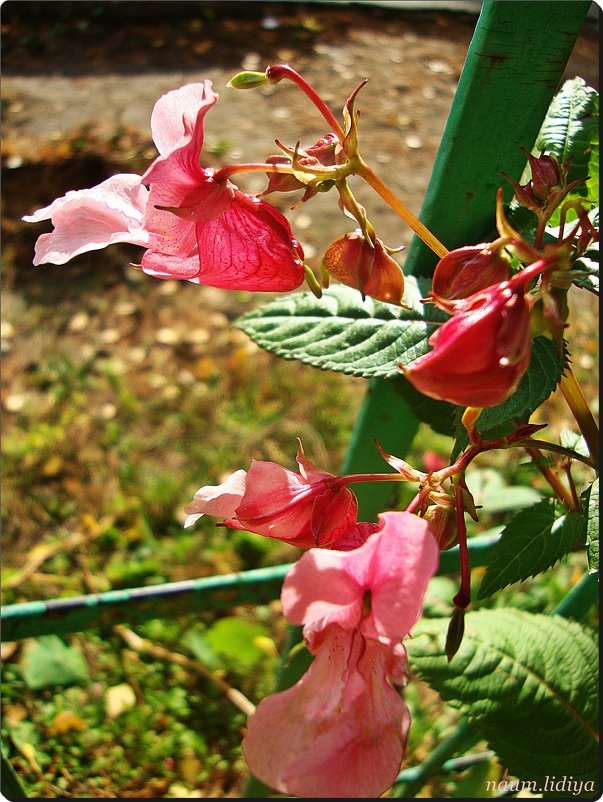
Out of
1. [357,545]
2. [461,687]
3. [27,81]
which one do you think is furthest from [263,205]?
[27,81]

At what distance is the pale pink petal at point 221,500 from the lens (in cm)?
40

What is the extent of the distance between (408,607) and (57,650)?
1.08 m

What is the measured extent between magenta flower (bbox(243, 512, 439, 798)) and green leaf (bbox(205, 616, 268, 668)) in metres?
0.95

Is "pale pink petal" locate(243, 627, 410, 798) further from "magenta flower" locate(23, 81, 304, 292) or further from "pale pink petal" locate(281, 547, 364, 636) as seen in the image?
"magenta flower" locate(23, 81, 304, 292)

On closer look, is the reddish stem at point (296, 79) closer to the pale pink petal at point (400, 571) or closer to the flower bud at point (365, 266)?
the flower bud at point (365, 266)

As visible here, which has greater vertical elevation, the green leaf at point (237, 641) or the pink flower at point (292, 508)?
the pink flower at point (292, 508)

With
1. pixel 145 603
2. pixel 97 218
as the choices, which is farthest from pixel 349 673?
pixel 145 603

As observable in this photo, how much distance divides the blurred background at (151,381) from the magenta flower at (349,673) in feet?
2.11

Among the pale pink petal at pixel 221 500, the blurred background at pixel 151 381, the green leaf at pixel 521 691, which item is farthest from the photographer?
the blurred background at pixel 151 381

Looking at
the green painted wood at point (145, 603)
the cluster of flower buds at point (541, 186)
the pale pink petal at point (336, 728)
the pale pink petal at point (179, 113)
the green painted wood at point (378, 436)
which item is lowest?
the green painted wood at point (145, 603)

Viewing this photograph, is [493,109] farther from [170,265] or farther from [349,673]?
[349,673]

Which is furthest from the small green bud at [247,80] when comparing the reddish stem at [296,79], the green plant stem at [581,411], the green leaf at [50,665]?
the green leaf at [50,665]

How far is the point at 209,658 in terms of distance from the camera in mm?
1273

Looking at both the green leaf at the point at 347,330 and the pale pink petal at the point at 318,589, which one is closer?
the pale pink petal at the point at 318,589
